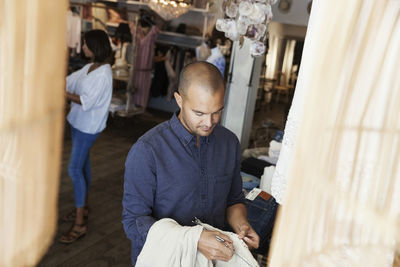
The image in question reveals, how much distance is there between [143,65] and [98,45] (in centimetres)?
359

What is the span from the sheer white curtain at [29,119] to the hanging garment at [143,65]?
6.04 meters

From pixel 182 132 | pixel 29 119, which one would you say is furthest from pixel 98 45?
pixel 29 119

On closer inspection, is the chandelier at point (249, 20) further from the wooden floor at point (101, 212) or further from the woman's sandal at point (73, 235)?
the woman's sandal at point (73, 235)

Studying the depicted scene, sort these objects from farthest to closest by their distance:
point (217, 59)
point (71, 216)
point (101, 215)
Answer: point (217, 59) → point (101, 215) → point (71, 216)

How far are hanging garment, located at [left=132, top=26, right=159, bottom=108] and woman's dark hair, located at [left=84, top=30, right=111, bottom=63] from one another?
3.37 metres

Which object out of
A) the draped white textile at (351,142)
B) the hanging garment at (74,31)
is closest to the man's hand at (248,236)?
the draped white textile at (351,142)

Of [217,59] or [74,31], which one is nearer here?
[217,59]

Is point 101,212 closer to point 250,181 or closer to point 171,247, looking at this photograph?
point 250,181

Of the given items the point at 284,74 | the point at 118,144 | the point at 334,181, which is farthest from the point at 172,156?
the point at 284,74

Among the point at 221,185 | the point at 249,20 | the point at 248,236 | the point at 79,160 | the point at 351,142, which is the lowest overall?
the point at 79,160

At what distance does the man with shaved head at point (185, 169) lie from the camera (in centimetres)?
136

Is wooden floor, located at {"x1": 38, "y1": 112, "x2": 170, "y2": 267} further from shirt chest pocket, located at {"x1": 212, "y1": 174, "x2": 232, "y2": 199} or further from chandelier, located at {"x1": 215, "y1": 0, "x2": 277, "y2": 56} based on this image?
chandelier, located at {"x1": 215, "y1": 0, "x2": 277, "y2": 56}

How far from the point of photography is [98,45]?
2.82 metres

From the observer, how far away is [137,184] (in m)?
1.39
